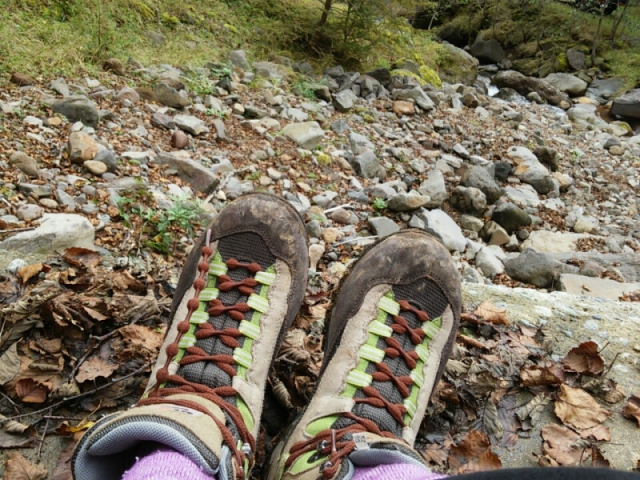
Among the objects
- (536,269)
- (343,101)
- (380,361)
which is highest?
(380,361)

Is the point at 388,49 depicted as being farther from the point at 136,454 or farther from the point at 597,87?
the point at 136,454

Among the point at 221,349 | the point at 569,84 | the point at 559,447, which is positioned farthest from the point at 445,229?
the point at 569,84

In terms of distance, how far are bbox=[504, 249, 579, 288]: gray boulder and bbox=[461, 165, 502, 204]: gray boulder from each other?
1275 mm

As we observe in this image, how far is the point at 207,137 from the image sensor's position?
4.59 meters

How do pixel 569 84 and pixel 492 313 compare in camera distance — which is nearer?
pixel 492 313

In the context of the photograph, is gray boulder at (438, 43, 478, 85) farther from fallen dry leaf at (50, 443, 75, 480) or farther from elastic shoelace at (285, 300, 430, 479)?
fallen dry leaf at (50, 443, 75, 480)

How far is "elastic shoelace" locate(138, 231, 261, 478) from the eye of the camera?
1357mm

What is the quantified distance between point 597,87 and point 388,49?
21.8 ft

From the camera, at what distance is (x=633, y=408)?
5.99ft

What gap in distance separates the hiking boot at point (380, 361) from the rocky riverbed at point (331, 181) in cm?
36

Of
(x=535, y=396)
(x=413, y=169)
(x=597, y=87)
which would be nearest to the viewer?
(x=535, y=396)

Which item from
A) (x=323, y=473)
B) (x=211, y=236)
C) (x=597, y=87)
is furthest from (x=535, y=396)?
(x=597, y=87)

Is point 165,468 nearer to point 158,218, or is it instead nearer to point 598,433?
point 598,433

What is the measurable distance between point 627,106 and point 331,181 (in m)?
8.88
